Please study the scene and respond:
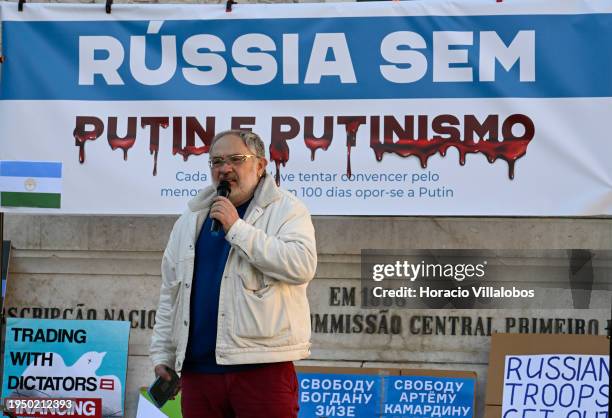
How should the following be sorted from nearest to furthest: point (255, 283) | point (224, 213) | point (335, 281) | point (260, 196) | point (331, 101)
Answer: point (224, 213) → point (255, 283) → point (260, 196) → point (331, 101) → point (335, 281)

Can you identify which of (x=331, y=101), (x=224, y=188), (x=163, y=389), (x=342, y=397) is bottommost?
(x=342, y=397)

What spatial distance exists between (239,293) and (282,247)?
0.24 metres

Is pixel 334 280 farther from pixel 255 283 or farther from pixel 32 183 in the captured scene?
pixel 255 283

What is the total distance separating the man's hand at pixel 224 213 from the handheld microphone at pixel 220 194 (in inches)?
2.0

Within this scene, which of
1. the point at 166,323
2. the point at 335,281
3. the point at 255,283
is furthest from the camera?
the point at 335,281

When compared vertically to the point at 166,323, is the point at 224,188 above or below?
above

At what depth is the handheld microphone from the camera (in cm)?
397

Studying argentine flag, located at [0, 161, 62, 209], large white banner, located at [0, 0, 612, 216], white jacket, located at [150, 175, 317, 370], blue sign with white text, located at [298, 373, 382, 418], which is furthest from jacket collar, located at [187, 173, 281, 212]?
blue sign with white text, located at [298, 373, 382, 418]

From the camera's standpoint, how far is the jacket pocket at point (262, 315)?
391cm

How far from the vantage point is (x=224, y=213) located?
12.7 ft

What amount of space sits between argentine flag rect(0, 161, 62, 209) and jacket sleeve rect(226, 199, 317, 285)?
2.62m

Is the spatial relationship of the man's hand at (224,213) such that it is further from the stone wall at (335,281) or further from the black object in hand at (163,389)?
the stone wall at (335,281)

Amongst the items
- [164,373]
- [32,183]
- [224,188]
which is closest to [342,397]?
[32,183]

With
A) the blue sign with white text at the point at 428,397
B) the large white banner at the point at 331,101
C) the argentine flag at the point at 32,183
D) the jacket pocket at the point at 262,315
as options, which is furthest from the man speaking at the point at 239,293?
the blue sign with white text at the point at 428,397
